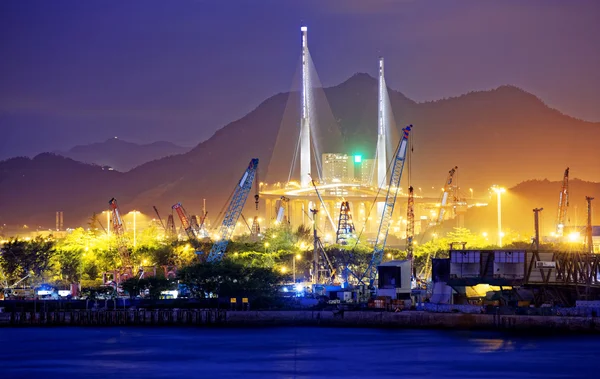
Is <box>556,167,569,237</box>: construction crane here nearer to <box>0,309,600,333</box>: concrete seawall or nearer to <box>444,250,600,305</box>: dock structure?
<box>444,250,600,305</box>: dock structure

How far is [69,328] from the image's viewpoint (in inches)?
2638

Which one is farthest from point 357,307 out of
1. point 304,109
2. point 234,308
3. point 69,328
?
point 304,109

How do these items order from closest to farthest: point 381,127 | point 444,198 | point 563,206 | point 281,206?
point 563,206 < point 444,198 < point 381,127 < point 281,206

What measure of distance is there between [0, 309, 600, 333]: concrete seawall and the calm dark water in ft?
2.62

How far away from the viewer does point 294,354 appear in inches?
2146

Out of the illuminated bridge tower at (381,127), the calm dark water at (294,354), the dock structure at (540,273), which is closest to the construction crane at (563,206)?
the illuminated bridge tower at (381,127)

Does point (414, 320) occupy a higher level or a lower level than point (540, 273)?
lower

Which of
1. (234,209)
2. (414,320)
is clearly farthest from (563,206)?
(414,320)

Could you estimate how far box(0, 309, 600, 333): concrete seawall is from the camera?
185 feet

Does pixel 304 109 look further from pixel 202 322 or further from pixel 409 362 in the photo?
pixel 409 362

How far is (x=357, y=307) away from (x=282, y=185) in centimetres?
12494

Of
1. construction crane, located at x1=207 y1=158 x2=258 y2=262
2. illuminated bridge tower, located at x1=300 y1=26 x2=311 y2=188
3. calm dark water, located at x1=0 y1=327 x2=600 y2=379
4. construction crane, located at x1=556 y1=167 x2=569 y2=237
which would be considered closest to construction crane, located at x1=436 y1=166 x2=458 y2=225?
illuminated bridge tower, located at x1=300 y1=26 x2=311 y2=188

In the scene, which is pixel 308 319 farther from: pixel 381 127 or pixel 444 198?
pixel 381 127

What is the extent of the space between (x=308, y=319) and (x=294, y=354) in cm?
998
